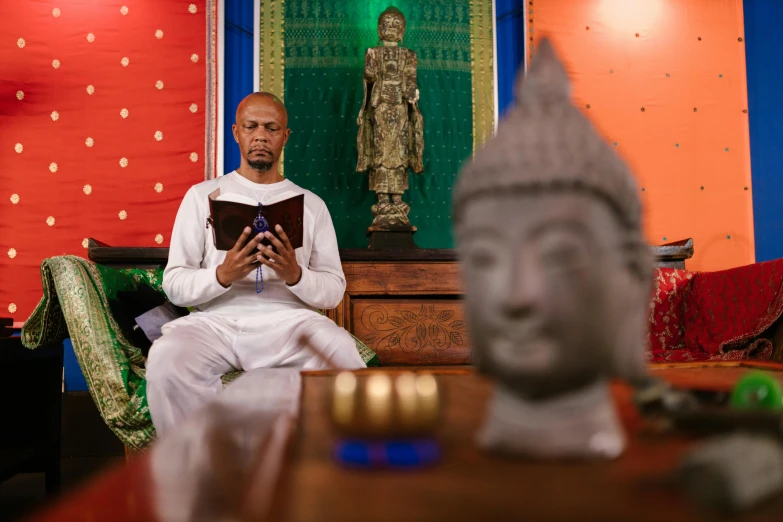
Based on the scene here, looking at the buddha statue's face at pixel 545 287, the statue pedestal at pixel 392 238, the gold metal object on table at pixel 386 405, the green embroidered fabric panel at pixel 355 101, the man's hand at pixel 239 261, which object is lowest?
the gold metal object on table at pixel 386 405

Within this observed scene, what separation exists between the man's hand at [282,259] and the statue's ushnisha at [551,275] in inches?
57.3

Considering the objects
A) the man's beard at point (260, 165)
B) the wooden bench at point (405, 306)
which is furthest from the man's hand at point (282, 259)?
the wooden bench at point (405, 306)

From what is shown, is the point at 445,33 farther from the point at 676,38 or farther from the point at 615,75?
the point at 676,38

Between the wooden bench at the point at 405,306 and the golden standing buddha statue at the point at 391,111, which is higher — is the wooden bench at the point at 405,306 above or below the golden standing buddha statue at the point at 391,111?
below

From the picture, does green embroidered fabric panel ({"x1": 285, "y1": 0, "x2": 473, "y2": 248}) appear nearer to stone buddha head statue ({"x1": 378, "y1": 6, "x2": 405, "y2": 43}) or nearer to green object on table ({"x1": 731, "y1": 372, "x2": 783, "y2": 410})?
stone buddha head statue ({"x1": 378, "y1": 6, "x2": 405, "y2": 43})

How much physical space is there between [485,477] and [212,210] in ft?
5.33

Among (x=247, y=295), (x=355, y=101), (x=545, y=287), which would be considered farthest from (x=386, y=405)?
(x=355, y=101)

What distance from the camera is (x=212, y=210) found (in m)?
1.98

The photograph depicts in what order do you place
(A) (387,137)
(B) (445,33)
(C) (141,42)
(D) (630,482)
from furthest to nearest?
(B) (445,33), (C) (141,42), (A) (387,137), (D) (630,482)

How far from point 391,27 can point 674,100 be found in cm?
195

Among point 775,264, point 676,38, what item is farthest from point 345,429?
point 676,38

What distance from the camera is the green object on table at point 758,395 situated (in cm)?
77

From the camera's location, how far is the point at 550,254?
588mm

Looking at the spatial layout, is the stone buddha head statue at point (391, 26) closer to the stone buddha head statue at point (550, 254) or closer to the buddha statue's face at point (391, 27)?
the buddha statue's face at point (391, 27)
